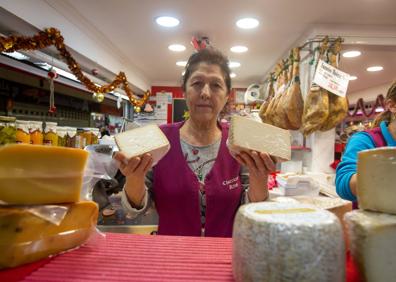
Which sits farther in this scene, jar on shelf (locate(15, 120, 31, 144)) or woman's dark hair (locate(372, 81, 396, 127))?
jar on shelf (locate(15, 120, 31, 144))

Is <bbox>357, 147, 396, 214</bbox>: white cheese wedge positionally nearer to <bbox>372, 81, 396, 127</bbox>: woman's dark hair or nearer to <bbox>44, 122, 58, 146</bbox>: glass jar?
<bbox>372, 81, 396, 127</bbox>: woman's dark hair

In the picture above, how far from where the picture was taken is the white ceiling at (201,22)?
2.44 m

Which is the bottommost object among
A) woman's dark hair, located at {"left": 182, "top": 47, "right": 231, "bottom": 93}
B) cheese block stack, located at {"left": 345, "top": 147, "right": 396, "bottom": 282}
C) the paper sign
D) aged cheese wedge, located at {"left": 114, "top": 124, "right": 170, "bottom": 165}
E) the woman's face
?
cheese block stack, located at {"left": 345, "top": 147, "right": 396, "bottom": 282}

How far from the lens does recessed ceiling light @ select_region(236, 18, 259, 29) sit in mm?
2801

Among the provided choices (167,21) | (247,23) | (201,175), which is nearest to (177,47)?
(167,21)

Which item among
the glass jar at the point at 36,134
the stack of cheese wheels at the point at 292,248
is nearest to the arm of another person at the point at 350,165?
the stack of cheese wheels at the point at 292,248

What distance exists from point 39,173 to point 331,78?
8.01 ft

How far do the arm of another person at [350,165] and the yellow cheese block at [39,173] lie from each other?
3.39 ft

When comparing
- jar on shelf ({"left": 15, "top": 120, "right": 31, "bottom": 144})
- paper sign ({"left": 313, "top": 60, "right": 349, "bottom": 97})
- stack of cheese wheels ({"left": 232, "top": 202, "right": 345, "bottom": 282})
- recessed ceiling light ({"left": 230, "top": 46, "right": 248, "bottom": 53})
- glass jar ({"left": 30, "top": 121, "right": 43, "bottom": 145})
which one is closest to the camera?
stack of cheese wheels ({"left": 232, "top": 202, "right": 345, "bottom": 282})

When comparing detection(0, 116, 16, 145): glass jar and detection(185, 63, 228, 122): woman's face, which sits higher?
detection(185, 63, 228, 122): woman's face

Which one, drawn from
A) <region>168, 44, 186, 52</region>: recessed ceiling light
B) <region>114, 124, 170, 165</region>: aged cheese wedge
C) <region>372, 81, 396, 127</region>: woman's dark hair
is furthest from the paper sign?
<region>114, 124, 170, 165</region>: aged cheese wedge

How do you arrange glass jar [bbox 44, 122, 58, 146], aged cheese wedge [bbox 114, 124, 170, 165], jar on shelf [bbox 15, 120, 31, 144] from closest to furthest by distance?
aged cheese wedge [bbox 114, 124, 170, 165], jar on shelf [bbox 15, 120, 31, 144], glass jar [bbox 44, 122, 58, 146]

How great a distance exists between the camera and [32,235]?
0.51 meters

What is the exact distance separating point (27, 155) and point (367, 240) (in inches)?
20.2
